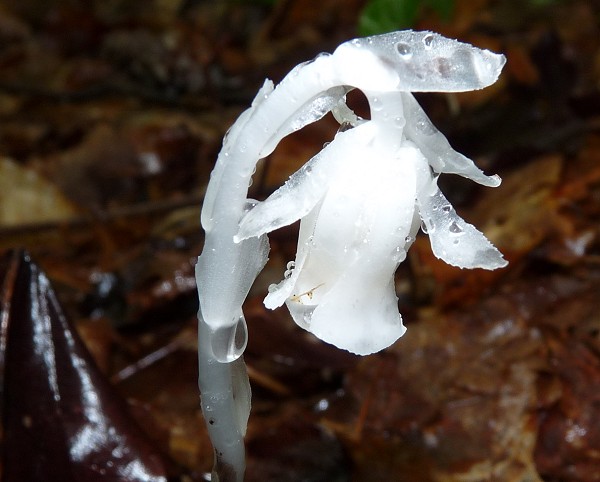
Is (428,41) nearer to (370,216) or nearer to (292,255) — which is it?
(370,216)

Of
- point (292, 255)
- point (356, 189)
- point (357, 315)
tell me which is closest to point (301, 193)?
point (356, 189)

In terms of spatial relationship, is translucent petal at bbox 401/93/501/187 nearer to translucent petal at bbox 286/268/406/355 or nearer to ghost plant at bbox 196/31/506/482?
ghost plant at bbox 196/31/506/482

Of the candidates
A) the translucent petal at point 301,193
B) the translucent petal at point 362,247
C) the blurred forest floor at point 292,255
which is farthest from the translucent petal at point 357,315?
the blurred forest floor at point 292,255

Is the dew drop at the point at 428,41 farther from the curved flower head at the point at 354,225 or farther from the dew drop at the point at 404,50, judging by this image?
the curved flower head at the point at 354,225

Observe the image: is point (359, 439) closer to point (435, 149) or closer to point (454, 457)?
point (454, 457)

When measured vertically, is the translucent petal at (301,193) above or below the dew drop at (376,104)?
below

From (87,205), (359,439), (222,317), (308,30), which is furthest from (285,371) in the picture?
(308,30)
